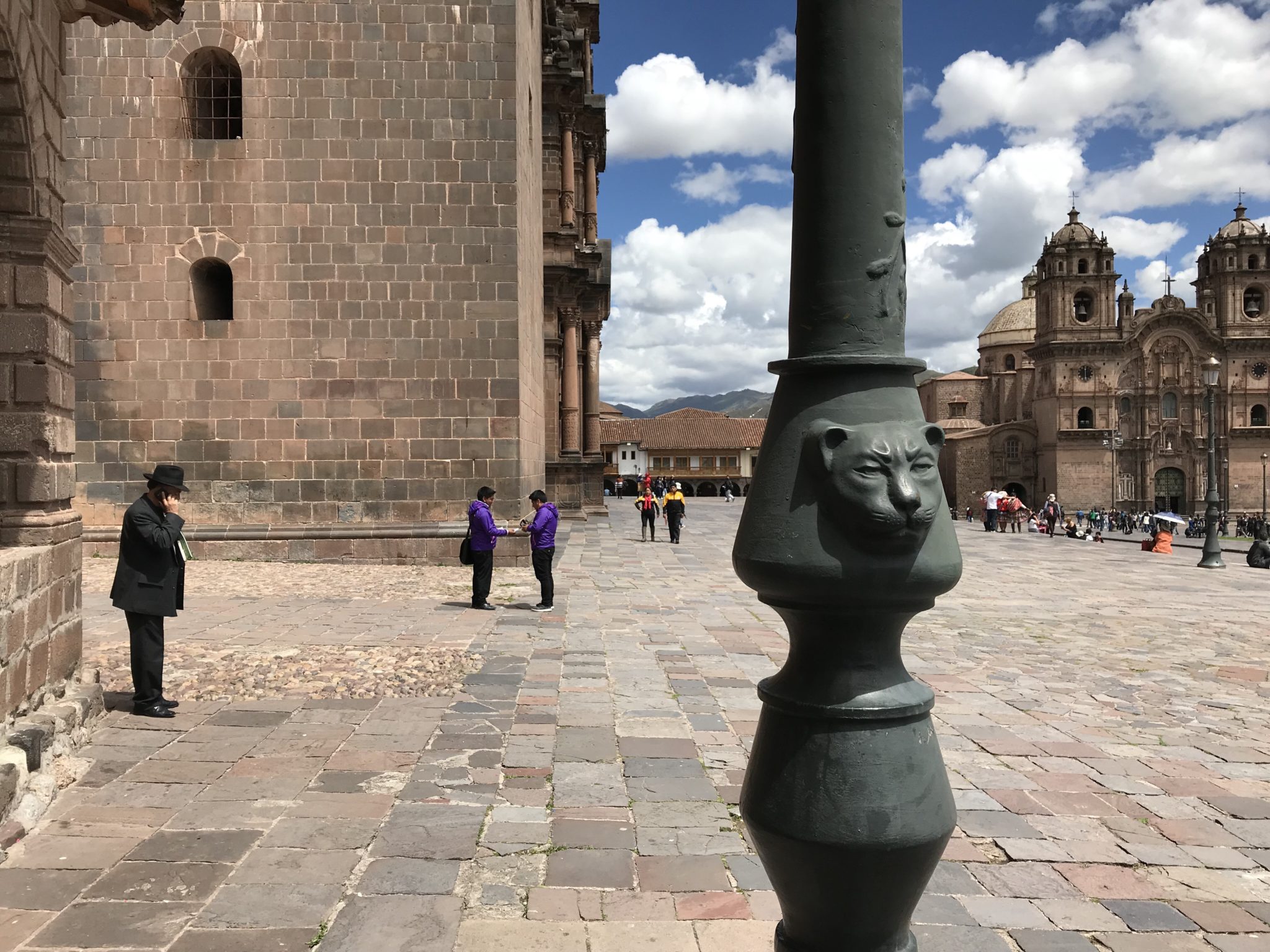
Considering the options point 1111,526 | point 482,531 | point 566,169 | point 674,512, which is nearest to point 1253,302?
point 1111,526

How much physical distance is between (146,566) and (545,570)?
4.82 meters

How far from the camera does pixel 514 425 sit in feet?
42.9

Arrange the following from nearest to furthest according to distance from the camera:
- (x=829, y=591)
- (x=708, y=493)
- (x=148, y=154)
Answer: (x=829, y=591) < (x=148, y=154) < (x=708, y=493)

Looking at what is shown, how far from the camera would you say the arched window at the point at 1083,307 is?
66.8 metres

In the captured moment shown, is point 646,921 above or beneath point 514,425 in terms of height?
beneath

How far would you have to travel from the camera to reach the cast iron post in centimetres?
194

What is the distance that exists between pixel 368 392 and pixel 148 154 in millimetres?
4309

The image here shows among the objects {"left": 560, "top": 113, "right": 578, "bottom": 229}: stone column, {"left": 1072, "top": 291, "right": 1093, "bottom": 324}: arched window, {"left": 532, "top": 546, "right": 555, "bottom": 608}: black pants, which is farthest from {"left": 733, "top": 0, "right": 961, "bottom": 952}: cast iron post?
{"left": 1072, "top": 291, "right": 1093, "bottom": 324}: arched window

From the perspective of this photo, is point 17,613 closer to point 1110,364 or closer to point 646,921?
point 646,921

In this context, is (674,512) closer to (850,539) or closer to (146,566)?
(146,566)

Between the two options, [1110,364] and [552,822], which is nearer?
[552,822]

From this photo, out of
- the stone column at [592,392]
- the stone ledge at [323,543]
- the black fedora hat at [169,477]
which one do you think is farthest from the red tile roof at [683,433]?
the black fedora hat at [169,477]

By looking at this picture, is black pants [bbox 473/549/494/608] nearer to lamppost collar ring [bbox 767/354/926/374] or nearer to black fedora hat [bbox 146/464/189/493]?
black fedora hat [bbox 146/464/189/493]

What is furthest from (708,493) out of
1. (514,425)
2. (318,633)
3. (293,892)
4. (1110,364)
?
(293,892)
